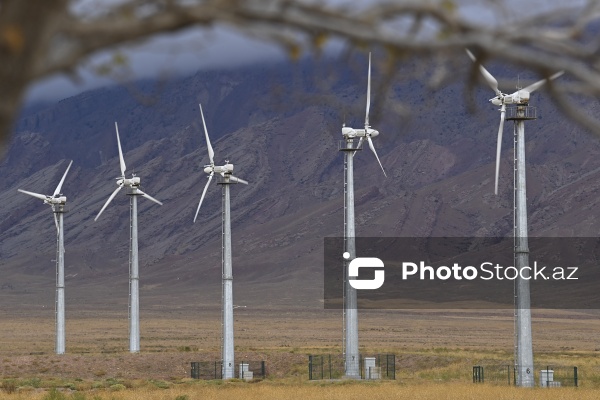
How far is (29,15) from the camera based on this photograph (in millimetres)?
8172

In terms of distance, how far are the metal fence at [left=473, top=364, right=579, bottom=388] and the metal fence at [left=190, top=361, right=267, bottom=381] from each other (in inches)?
513

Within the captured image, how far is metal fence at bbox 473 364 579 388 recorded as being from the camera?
2247 inches

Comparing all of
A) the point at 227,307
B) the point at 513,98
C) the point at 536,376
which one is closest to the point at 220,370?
the point at 227,307

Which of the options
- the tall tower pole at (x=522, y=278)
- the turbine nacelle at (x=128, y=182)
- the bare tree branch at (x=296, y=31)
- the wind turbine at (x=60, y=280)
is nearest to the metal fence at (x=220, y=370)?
the wind turbine at (x=60, y=280)

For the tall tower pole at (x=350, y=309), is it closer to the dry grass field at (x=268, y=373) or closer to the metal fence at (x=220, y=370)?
the dry grass field at (x=268, y=373)

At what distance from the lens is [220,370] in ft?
243

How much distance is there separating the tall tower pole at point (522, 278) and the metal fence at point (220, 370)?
18281mm

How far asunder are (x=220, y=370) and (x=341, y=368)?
744 centimetres

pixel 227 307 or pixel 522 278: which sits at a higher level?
pixel 522 278

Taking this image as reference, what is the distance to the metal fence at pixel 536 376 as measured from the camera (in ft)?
187

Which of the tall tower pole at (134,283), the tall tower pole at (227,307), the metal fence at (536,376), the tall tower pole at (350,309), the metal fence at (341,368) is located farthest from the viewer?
the tall tower pole at (134,283)

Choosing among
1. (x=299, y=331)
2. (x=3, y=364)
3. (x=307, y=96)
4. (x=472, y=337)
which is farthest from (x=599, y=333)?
(x=307, y=96)

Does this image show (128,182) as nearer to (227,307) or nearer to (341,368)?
(227,307)

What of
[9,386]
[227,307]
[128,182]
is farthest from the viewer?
[128,182]
